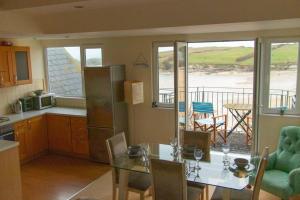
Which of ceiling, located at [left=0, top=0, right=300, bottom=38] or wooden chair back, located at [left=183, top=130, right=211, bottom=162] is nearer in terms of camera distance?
ceiling, located at [left=0, top=0, right=300, bottom=38]

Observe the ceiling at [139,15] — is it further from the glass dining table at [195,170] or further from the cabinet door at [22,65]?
the glass dining table at [195,170]

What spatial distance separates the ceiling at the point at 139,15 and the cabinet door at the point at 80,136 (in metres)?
1.69

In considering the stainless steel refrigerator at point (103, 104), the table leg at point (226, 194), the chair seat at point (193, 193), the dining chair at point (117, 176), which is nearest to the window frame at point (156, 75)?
the stainless steel refrigerator at point (103, 104)

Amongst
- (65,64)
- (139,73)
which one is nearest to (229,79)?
(139,73)

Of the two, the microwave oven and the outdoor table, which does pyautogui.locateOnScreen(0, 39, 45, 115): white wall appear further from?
the outdoor table

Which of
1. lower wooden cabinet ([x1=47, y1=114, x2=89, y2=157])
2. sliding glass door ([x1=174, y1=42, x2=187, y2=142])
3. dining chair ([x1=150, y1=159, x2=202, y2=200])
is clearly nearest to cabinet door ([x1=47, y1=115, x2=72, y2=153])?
lower wooden cabinet ([x1=47, y1=114, x2=89, y2=157])

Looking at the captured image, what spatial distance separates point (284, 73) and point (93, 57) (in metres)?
3.41

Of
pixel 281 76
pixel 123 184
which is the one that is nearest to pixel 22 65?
pixel 123 184

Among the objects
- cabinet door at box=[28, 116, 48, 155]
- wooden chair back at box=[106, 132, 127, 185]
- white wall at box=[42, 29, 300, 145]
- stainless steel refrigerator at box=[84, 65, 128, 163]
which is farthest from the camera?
cabinet door at box=[28, 116, 48, 155]

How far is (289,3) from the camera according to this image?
9.12 ft

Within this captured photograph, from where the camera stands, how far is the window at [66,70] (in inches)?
225

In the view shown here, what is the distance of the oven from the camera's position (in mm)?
4453

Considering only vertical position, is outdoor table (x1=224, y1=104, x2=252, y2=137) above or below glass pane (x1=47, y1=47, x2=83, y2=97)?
below

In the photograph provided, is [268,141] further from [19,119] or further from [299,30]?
[19,119]
